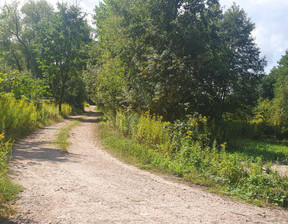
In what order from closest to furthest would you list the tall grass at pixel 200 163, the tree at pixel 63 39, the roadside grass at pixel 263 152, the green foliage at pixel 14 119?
the tall grass at pixel 200 163 < the green foliage at pixel 14 119 < the roadside grass at pixel 263 152 < the tree at pixel 63 39

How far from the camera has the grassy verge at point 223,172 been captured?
5066mm

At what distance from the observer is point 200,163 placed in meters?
6.76

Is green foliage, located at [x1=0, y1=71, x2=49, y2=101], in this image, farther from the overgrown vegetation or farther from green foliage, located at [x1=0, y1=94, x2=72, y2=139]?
green foliage, located at [x1=0, y1=94, x2=72, y2=139]

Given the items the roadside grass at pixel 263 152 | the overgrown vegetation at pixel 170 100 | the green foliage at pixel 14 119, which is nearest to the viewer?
the overgrown vegetation at pixel 170 100

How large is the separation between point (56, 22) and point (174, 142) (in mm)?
20373

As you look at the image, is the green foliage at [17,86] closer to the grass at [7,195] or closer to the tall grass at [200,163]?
the tall grass at [200,163]

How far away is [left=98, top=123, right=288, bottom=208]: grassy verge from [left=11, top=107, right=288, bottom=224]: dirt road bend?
1.59 ft

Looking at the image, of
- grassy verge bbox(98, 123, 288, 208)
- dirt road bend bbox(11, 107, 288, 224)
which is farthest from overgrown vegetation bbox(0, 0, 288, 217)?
dirt road bend bbox(11, 107, 288, 224)

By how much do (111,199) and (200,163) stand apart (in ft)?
10.5

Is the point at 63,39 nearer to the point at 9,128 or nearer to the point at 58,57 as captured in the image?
the point at 58,57

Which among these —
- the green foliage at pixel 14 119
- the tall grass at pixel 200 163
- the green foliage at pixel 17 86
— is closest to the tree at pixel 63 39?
the green foliage at pixel 17 86

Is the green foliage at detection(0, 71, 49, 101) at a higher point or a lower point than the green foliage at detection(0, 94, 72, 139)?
higher

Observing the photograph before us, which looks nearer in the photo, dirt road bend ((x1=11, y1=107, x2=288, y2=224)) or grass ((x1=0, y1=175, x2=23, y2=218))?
grass ((x1=0, y1=175, x2=23, y2=218))

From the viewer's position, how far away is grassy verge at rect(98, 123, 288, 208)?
16.6 feet
